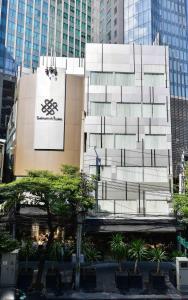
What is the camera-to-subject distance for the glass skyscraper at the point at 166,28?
110938 mm

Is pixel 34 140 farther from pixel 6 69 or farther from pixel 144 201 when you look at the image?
pixel 6 69

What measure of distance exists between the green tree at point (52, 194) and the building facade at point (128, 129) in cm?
1083

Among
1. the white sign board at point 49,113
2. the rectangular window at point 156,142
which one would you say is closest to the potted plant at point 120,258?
the rectangular window at point 156,142

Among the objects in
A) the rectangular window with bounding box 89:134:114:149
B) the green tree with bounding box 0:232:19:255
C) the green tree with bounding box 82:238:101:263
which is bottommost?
the green tree with bounding box 82:238:101:263

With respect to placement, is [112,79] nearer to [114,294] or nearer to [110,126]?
[110,126]

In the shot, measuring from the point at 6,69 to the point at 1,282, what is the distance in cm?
8637

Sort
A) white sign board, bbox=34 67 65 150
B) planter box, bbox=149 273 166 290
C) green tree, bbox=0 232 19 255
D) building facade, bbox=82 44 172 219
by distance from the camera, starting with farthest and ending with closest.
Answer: white sign board, bbox=34 67 65 150 < building facade, bbox=82 44 172 219 < planter box, bbox=149 273 166 290 < green tree, bbox=0 232 19 255

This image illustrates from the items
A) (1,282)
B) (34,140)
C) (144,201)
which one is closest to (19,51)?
(34,140)

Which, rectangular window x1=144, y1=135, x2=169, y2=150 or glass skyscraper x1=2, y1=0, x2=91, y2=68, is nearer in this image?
rectangular window x1=144, y1=135, x2=169, y2=150

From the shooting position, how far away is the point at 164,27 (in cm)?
11581

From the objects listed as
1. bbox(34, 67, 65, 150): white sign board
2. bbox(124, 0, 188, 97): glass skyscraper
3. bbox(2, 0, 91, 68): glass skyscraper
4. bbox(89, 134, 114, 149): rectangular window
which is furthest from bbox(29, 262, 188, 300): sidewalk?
bbox(124, 0, 188, 97): glass skyscraper

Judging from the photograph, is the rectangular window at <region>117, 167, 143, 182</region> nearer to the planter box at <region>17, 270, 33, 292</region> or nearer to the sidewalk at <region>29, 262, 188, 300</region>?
the sidewalk at <region>29, 262, 188, 300</region>

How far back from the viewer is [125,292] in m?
22.5

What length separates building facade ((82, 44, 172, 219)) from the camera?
35.3 metres
